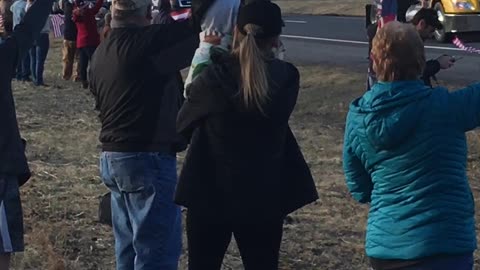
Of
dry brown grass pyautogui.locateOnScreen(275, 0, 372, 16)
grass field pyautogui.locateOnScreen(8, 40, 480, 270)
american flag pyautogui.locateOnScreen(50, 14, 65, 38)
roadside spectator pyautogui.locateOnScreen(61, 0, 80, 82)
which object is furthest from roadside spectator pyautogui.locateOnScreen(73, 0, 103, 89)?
dry brown grass pyautogui.locateOnScreen(275, 0, 372, 16)

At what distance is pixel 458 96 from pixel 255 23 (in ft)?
3.46

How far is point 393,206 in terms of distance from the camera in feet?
14.9

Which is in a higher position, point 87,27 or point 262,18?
point 262,18

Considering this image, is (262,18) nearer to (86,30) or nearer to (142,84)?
(142,84)

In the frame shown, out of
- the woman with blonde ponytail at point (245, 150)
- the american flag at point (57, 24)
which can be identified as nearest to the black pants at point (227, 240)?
the woman with blonde ponytail at point (245, 150)

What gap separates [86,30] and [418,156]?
46.5 ft

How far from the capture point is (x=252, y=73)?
5.02 meters

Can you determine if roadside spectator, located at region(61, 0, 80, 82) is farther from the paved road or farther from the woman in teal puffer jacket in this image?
the woman in teal puffer jacket

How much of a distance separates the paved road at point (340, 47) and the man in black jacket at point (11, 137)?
40.8 feet

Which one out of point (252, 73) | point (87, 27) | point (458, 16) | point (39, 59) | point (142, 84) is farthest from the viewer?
point (458, 16)

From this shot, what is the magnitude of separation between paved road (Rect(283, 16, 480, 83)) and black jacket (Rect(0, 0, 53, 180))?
40.8 ft

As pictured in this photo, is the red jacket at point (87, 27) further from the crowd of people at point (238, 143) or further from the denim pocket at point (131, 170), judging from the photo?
the denim pocket at point (131, 170)

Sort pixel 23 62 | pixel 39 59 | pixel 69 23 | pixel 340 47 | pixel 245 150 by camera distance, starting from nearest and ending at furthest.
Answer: pixel 245 150 < pixel 23 62 < pixel 39 59 < pixel 69 23 < pixel 340 47

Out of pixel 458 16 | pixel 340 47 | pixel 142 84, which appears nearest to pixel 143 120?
pixel 142 84
